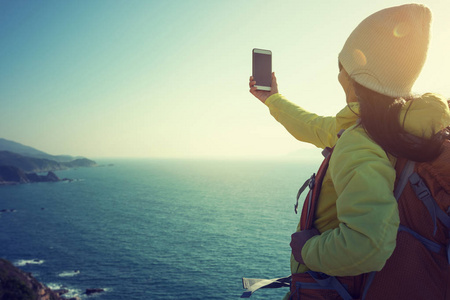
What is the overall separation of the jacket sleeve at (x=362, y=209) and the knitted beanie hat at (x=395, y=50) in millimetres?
323

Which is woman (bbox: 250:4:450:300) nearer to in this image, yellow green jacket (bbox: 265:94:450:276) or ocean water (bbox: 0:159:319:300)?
yellow green jacket (bbox: 265:94:450:276)

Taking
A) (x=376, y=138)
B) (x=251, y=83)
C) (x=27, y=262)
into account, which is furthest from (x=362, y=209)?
(x=27, y=262)

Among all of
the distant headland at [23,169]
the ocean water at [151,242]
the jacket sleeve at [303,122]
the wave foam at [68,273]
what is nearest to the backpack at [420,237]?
the jacket sleeve at [303,122]

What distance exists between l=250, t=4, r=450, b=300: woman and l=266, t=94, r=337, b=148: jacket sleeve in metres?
0.74

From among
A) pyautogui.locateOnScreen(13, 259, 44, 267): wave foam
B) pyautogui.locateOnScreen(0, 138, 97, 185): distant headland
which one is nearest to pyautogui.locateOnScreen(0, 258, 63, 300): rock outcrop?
pyautogui.locateOnScreen(13, 259, 44, 267): wave foam

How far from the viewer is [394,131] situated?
1.57 metres

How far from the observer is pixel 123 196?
99.4 m

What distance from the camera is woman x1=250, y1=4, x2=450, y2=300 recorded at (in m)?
1.46

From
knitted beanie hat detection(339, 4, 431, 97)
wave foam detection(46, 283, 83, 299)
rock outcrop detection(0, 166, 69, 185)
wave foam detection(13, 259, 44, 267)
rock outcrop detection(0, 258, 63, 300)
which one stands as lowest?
wave foam detection(46, 283, 83, 299)

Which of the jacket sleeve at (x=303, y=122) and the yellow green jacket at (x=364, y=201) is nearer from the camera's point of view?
the yellow green jacket at (x=364, y=201)

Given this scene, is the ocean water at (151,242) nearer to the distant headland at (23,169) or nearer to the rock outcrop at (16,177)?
the rock outcrop at (16,177)

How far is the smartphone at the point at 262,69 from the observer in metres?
3.32

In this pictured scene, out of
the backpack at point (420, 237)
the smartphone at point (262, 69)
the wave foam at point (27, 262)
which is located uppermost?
the smartphone at point (262, 69)

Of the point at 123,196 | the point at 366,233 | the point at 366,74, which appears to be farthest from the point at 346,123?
the point at 123,196
